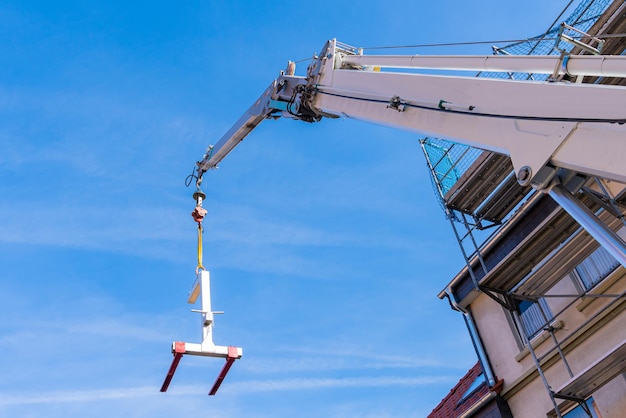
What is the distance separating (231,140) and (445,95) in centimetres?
860

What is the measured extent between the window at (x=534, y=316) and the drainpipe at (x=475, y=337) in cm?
133

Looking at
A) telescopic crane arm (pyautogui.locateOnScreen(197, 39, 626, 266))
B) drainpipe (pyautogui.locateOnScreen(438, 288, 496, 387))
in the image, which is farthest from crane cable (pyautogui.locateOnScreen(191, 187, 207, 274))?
drainpipe (pyautogui.locateOnScreen(438, 288, 496, 387))

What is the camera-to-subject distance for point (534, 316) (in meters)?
13.8

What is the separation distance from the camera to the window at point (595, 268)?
40.2 ft

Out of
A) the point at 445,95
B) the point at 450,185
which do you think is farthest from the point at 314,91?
the point at 450,185

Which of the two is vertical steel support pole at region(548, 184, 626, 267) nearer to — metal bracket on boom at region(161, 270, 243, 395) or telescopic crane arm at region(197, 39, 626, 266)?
telescopic crane arm at region(197, 39, 626, 266)

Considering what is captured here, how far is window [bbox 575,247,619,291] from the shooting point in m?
12.3

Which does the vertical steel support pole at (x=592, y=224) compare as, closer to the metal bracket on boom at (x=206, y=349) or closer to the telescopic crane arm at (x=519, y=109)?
the telescopic crane arm at (x=519, y=109)

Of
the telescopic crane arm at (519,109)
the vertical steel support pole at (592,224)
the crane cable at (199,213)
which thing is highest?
the crane cable at (199,213)

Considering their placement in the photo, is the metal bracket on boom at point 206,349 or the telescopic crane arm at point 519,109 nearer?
the telescopic crane arm at point 519,109

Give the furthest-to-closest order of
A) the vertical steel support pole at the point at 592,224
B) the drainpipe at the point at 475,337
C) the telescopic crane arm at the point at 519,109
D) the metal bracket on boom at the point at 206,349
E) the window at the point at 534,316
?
the drainpipe at the point at 475,337
the window at the point at 534,316
the metal bracket on boom at the point at 206,349
the telescopic crane arm at the point at 519,109
the vertical steel support pole at the point at 592,224

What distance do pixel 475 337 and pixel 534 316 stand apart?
190 cm

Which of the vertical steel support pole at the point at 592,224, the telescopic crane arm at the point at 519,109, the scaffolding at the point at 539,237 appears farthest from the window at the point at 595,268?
the vertical steel support pole at the point at 592,224

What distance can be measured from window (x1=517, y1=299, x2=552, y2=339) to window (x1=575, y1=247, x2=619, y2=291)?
3.68 ft
